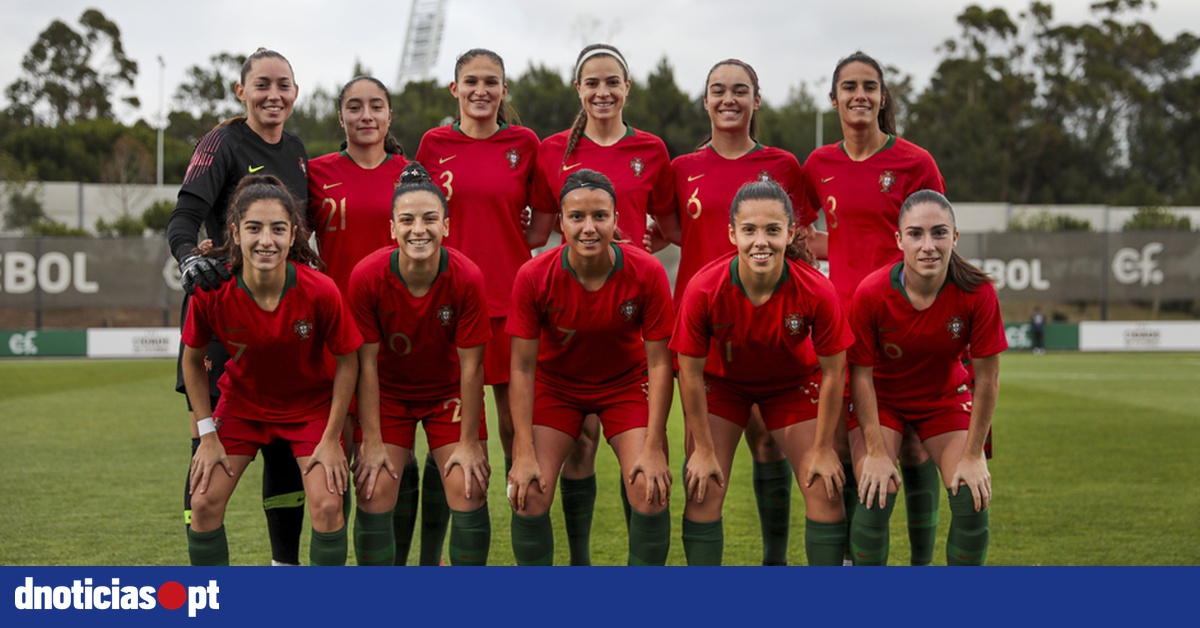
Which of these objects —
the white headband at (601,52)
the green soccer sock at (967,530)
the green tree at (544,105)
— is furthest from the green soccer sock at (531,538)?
the green tree at (544,105)

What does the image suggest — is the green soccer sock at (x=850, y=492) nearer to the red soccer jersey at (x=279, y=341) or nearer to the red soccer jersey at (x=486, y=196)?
the red soccer jersey at (x=486, y=196)

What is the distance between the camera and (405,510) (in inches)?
160

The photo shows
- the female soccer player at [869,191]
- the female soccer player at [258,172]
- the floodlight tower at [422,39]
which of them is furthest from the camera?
the floodlight tower at [422,39]

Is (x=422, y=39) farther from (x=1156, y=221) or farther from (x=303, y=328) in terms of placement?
(x=303, y=328)

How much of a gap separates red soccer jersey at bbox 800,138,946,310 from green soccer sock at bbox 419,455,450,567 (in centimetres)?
176

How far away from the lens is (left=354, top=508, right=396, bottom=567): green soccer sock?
143 inches

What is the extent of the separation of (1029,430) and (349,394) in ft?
25.6

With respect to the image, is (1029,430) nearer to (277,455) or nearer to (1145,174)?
(277,455)

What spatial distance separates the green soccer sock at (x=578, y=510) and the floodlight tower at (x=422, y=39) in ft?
158

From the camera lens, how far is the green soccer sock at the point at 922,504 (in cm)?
402

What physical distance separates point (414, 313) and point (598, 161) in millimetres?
959

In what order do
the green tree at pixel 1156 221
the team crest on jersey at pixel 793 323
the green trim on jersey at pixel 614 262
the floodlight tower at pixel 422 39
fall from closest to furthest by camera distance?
the team crest on jersey at pixel 793 323
the green trim on jersey at pixel 614 262
the green tree at pixel 1156 221
the floodlight tower at pixel 422 39
